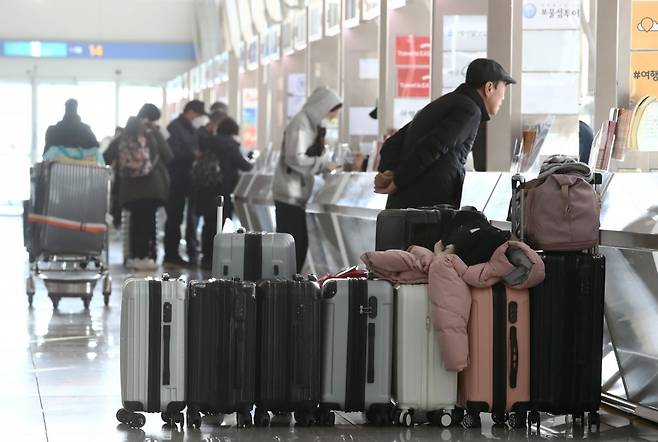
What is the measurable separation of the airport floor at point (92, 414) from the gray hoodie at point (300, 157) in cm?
223

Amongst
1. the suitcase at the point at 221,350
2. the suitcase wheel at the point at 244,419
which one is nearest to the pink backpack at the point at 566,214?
the suitcase at the point at 221,350

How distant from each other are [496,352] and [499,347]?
0.02 metres

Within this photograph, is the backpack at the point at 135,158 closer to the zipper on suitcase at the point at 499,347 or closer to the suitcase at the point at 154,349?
the suitcase at the point at 154,349

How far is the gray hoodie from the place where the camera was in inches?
439

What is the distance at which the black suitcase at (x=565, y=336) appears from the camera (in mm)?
5766

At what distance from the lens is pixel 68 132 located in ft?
38.4

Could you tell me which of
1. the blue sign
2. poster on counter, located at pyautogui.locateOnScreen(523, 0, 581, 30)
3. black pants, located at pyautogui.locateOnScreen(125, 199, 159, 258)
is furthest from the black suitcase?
the blue sign

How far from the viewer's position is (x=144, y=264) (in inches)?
598

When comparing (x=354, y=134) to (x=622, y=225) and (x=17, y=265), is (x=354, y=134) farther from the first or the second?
(x=622, y=225)

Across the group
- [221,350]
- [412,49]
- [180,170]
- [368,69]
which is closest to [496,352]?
[221,350]

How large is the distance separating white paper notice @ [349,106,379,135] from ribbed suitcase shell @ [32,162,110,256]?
396 cm

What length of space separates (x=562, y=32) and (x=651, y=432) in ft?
13.0

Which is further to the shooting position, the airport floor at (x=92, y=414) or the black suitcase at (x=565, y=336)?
the black suitcase at (x=565, y=336)

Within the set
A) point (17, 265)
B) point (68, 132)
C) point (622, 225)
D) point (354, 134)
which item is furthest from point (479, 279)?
point (17, 265)
